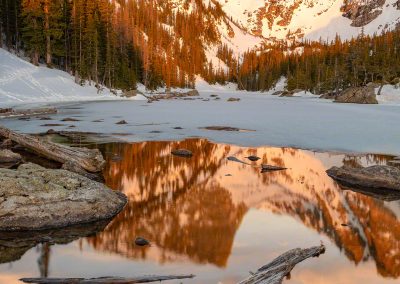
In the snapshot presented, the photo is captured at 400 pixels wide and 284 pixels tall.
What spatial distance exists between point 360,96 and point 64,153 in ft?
179

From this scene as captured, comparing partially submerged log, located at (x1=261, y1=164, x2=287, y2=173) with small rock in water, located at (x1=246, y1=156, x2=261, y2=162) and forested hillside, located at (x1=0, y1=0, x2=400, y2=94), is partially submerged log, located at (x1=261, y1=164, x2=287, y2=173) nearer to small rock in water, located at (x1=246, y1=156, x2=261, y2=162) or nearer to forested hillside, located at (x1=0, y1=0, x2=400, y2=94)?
small rock in water, located at (x1=246, y1=156, x2=261, y2=162)

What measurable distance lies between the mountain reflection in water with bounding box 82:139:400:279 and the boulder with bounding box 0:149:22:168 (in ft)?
8.23

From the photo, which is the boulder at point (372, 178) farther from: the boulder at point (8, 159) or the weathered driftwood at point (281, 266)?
the boulder at point (8, 159)

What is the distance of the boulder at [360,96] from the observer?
57828 mm

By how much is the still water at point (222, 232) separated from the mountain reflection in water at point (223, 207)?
20mm

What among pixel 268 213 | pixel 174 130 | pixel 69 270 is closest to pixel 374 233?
pixel 268 213

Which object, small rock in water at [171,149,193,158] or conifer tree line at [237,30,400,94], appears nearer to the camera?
small rock in water at [171,149,193,158]

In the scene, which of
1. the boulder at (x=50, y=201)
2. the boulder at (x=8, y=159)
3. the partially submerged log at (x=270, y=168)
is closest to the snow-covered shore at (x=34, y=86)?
the boulder at (x=8, y=159)

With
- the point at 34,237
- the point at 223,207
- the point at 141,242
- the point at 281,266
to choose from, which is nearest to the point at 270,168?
the point at 223,207

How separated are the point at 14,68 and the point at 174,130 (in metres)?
31.6

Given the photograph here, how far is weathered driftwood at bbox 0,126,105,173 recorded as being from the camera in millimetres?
11602

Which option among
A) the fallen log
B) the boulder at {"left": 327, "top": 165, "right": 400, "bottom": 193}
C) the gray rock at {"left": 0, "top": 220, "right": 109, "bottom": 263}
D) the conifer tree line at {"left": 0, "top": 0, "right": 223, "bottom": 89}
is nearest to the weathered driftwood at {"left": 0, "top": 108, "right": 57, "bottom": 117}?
the fallen log

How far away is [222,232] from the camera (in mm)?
7195

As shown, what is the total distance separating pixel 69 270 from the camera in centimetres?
561
